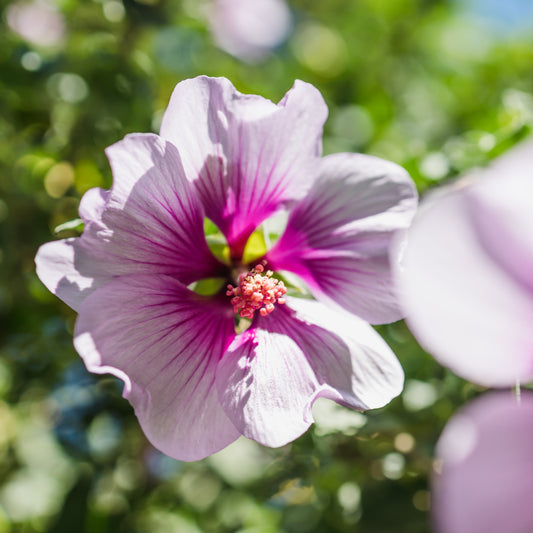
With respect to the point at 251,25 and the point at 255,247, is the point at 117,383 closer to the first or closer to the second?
the point at 255,247

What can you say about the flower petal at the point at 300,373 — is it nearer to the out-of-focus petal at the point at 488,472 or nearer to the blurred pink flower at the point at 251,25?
the out-of-focus petal at the point at 488,472

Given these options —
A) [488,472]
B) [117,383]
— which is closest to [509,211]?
[488,472]

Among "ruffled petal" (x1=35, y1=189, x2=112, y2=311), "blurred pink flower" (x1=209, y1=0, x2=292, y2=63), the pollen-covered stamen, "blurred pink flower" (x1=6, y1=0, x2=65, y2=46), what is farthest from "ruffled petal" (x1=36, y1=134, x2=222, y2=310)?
"blurred pink flower" (x1=209, y1=0, x2=292, y2=63)

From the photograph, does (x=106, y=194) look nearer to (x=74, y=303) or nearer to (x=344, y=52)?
(x=74, y=303)

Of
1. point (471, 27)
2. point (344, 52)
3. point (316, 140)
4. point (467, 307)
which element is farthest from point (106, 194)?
point (471, 27)

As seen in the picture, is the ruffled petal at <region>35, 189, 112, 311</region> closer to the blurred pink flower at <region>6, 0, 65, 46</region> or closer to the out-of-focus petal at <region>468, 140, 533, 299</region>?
the out-of-focus petal at <region>468, 140, 533, 299</region>

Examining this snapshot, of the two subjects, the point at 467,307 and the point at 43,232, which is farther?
the point at 43,232
